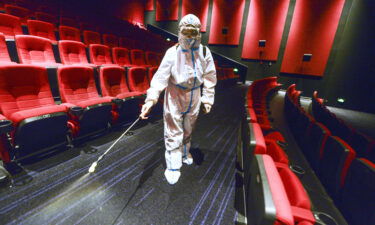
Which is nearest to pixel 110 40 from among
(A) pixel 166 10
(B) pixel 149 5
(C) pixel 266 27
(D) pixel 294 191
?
(D) pixel 294 191

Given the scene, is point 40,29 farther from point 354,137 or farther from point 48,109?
point 354,137

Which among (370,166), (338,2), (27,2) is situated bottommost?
(370,166)

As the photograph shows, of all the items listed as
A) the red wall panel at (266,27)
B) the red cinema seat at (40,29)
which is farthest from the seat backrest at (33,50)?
the red wall panel at (266,27)

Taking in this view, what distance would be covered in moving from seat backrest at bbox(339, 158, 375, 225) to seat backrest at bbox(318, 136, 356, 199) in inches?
1.5

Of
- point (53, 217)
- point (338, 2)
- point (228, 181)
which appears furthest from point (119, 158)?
point (338, 2)

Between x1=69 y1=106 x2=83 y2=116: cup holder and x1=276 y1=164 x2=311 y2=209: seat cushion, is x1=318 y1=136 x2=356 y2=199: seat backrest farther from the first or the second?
x1=69 y1=106 x2=83 y2=116: cup holder

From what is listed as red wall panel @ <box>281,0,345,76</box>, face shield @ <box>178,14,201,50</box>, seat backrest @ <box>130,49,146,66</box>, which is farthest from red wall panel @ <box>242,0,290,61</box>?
face shield @ <box>178,14,201,50</box>

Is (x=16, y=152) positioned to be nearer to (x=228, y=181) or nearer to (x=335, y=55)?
(x=228, y=181)

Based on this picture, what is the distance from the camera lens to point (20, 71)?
119cm

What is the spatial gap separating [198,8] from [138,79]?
5532mm

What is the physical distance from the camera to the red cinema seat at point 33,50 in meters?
1.71

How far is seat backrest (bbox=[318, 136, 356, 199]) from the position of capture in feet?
2.84

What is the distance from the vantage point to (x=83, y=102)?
1390 mm

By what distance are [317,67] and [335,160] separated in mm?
5351
